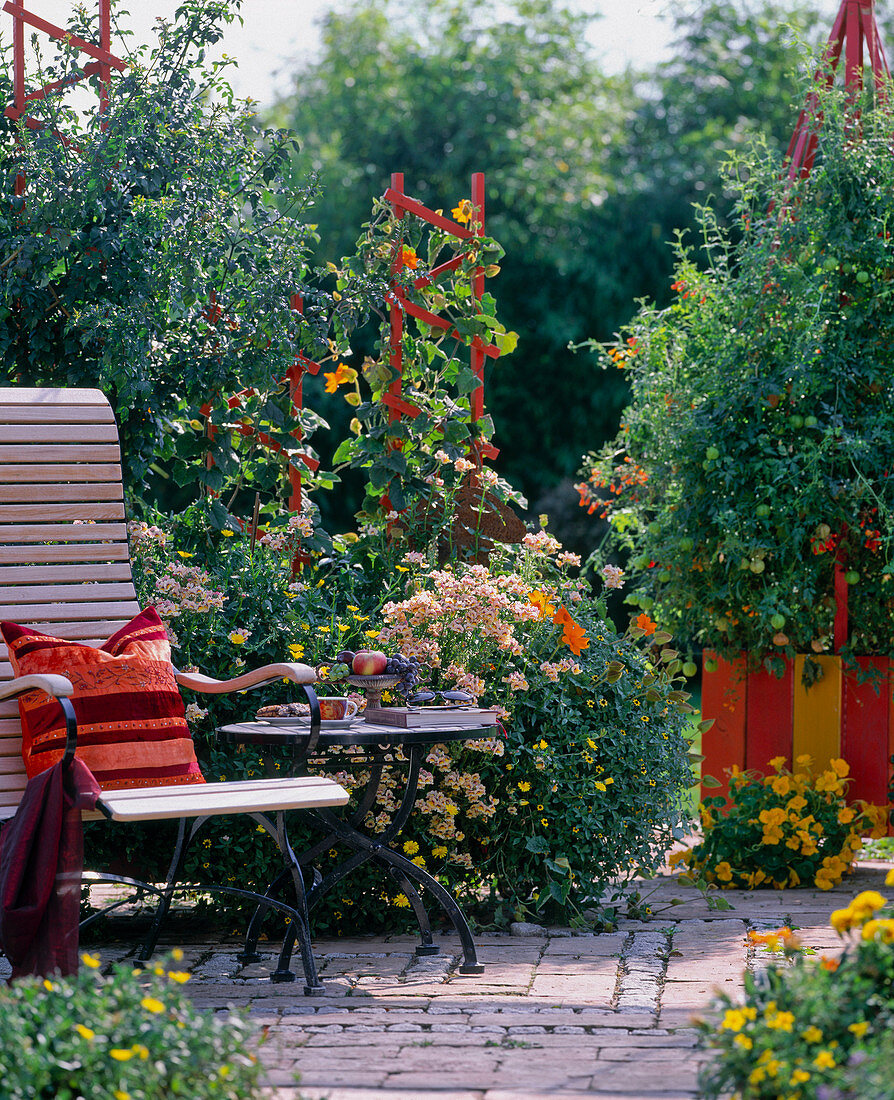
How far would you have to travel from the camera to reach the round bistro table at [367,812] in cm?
301

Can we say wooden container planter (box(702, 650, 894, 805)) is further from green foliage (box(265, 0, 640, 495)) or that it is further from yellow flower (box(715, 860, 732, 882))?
green foliage (box(265, 0, 640, 495))

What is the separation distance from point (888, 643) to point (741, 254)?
1394mm

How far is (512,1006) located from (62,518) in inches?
68.1

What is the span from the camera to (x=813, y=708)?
14.5ft

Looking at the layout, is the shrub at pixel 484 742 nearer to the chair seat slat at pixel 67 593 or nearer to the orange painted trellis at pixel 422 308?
the chair seat slat at pixel 67 593

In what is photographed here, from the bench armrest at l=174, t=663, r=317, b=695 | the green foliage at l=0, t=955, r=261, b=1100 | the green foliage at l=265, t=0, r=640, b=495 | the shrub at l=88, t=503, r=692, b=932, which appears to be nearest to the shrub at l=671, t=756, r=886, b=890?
the shrub at l=88, t=503, r=692, b=932

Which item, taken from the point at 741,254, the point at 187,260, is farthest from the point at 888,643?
the point at 187,260

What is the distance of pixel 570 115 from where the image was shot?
1521cm

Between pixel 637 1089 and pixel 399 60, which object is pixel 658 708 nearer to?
pixel 637 1089

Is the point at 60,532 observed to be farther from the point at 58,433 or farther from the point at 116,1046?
the point at 116,1046

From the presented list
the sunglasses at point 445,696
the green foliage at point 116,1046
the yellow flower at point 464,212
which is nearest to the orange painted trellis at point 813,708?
the yellow flower at point 464,212

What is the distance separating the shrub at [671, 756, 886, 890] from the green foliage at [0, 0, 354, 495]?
5.93 ft

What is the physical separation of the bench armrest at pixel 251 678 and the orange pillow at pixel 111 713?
70 mm

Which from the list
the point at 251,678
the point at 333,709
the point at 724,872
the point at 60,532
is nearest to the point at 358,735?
the point at 333,709
